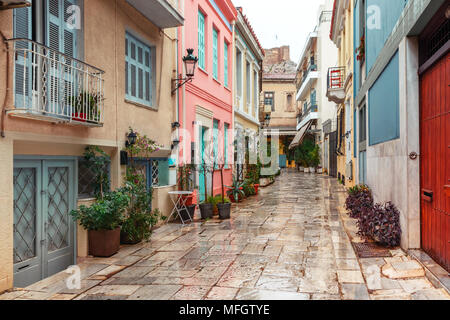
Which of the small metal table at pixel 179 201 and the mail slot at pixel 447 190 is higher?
the mail slot at pixel 447 190

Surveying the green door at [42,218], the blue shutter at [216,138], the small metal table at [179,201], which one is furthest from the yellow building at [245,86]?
the green door at [42,218]

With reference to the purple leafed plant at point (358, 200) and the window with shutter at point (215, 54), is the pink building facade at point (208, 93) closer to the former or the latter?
the window with shutter at point (215, 54)

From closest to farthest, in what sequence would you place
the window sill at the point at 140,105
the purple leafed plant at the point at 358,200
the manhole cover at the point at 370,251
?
the manhole cover at the point at 370,251, the window sill at the point at 140,105, the purple leafed plant at the point at 358,200

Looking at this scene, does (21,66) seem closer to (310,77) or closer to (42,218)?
(42,218)

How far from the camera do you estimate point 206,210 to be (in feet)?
32.4

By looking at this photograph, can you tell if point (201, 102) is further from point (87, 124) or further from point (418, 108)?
point (418, 108)

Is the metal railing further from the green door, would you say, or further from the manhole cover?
the green door

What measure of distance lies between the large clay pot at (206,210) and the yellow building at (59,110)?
2.37m

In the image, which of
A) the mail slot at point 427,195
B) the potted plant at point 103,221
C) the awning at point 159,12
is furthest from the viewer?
the awning at point 159,12

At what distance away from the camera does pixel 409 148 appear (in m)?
5.74

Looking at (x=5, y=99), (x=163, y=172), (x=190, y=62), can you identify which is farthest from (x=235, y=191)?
(x=5, y=99)

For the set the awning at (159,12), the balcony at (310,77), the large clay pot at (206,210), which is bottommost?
the large clay pot at (206,210)

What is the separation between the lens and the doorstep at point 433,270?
4316mm

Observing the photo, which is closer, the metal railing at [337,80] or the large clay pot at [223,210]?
the large clay pot at [223,210]
